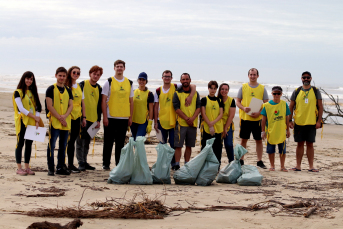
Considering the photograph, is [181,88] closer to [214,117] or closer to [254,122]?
[214,117]

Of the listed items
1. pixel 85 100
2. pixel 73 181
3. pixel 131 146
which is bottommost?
pixel 73 181

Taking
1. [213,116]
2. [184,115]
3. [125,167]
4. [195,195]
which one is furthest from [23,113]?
[213,116]

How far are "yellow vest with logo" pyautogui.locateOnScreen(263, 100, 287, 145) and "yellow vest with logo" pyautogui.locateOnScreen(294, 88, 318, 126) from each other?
352 millimetres

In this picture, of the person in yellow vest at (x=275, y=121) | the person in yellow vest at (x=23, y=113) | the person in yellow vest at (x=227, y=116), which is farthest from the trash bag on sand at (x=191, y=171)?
the person in yellow vest at (x=23, y=113)

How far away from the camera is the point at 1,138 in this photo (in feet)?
30.5

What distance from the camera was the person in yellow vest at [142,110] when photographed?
6902 mm

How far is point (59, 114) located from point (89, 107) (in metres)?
0.74

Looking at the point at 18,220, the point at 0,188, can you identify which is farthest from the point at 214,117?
the point at 18,220

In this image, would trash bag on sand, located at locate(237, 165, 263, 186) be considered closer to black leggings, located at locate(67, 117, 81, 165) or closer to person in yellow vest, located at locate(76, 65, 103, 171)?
person in yellow vest, located at locate(76, 65, 103, 171)

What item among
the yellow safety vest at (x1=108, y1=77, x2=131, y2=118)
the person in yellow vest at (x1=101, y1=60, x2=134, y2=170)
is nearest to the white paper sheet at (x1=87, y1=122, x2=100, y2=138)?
the person in yellow vest at (x1=101, y1=60, x2=134, y2=170)

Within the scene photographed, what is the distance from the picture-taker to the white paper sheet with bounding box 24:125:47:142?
19.4 ft

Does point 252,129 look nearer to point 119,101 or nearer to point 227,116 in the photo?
point 227,116

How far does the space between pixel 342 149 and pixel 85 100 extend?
263 inches

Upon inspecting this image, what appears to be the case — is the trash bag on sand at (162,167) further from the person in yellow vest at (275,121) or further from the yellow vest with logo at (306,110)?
the yellow vest with logo at (306,110)
